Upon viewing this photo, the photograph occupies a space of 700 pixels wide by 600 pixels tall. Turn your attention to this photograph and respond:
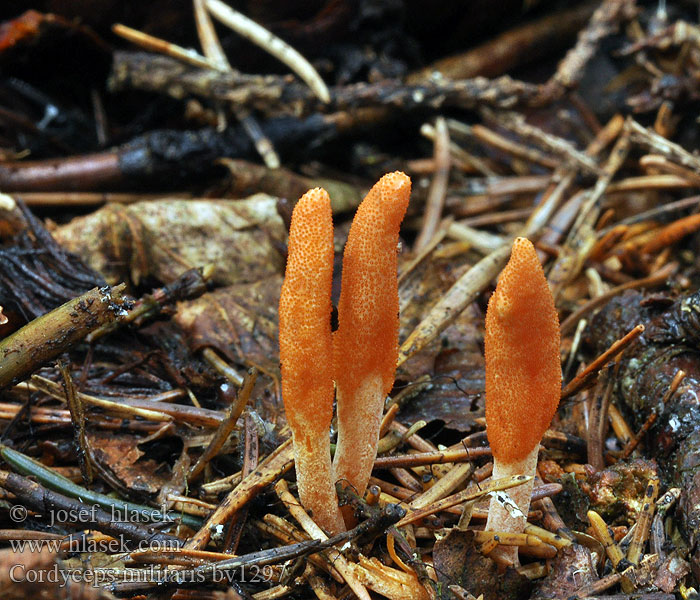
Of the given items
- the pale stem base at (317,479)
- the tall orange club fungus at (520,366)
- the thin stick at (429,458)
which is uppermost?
the tall orange club fungus at (520,366)

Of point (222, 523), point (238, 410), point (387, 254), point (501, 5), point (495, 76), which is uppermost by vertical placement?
point (501, 5)

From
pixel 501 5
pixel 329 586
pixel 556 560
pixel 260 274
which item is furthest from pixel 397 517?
pixel 501 5

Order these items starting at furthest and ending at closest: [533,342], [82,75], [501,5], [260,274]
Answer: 1. [501,5]
2. [82,75]
3. [260,274]
4. [533,342]

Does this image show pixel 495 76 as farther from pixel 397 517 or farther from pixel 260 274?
pixel 397 517

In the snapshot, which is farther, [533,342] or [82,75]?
[82,75]

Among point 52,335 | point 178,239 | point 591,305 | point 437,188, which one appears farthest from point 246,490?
point 437,188

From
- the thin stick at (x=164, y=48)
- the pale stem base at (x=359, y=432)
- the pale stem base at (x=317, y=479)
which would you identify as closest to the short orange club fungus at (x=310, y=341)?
the pale stem base at (x=317, y=479)

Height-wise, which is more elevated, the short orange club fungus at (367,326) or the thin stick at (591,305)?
the short orange club fungus at (367,326)

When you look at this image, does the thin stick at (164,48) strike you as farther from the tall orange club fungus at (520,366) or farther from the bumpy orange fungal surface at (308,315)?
the tall orange club fungus at (520,366)
